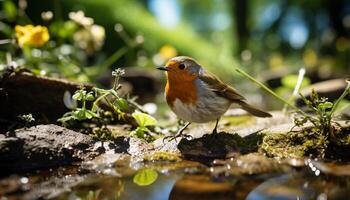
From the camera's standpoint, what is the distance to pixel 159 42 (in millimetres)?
9141

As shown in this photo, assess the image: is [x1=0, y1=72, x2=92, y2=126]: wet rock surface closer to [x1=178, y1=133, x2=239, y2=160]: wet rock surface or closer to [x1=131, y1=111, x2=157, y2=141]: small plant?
[x1=131, y1=111, x2=157, y2=141]: small plant

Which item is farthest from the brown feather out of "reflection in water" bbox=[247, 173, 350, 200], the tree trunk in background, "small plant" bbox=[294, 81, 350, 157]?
the tree trunk in background

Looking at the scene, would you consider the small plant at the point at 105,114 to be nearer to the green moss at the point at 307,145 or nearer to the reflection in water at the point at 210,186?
the reflection in water at the point at 210,186

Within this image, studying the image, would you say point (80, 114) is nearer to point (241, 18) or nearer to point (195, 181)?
point (195, 181)

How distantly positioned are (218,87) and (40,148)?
1.03 metres

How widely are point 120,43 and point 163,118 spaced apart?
4610mm

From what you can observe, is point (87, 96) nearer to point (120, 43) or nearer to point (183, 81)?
point (183, 81)

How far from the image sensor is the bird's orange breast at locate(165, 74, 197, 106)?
2.72 meters

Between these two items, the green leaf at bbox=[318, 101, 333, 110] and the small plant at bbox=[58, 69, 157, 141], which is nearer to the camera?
the green leaf at bbox=[318, 101, 333, 110]

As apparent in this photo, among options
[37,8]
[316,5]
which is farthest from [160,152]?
[316,5]

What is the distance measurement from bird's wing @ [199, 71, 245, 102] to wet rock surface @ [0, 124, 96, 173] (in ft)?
2.32

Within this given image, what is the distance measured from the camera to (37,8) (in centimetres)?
791

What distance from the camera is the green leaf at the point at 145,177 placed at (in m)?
2.11

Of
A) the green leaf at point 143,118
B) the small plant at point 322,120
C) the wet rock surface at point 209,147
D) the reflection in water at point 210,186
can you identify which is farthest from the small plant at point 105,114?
the small plant at point 322,120
